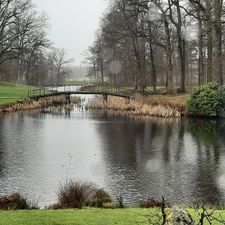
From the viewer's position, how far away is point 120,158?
21688 mm

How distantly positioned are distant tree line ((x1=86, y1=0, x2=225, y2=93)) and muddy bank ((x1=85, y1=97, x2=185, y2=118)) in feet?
14.9

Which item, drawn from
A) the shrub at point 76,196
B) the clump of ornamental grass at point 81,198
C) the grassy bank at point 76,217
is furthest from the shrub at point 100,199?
the grassy bank at point 76,217

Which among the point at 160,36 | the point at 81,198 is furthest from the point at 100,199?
the point at 160,36

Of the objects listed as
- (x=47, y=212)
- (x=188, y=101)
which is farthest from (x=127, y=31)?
(x=47, y=212)

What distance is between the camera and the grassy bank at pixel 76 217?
8.02 metres

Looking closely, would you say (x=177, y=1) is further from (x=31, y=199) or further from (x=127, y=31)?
(x=31, y=199)

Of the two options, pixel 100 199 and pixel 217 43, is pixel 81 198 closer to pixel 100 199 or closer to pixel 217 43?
pixel 100 199

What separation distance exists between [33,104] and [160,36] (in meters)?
21.4

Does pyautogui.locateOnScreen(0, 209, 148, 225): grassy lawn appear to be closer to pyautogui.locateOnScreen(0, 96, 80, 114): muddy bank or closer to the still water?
the still water

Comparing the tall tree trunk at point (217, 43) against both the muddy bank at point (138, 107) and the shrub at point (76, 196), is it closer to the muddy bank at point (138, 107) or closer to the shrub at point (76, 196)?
the muddy bank at point (138, 107)

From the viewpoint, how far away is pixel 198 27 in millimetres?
51344

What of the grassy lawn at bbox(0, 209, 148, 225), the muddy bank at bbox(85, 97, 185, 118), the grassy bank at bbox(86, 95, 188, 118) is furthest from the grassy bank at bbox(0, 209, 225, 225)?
the grassy bank at bbox(86, 95, 188, 118)

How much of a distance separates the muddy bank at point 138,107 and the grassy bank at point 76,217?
3196cm

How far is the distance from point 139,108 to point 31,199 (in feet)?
99.9
